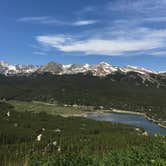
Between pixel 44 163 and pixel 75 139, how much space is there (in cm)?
14830

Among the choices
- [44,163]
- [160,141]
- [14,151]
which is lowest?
[14,151]

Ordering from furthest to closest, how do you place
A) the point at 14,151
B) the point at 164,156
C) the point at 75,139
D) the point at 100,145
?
the point at 75,139 < the point at 100,145 < the point at 14,151 < the point at 164,156

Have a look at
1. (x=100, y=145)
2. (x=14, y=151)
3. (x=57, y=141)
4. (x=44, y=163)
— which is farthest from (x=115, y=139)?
(x=44, y=163)

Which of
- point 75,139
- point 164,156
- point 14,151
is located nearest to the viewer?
point 164,156

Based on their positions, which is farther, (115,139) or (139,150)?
(115,139)

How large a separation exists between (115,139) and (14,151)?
5411 centimetres

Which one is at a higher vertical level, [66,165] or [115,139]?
[66,165]

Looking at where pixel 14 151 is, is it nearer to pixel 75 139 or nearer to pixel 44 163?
pixel 75 139

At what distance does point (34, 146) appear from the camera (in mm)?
177125

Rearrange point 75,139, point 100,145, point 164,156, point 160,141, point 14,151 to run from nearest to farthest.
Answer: point 164,156 → point 160,141 → point 14,151 → point 100,145 → point 75,139

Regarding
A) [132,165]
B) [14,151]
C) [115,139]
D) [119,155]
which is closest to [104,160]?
[119,155]

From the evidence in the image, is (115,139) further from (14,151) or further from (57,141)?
(14,151)

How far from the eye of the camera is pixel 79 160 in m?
41.9

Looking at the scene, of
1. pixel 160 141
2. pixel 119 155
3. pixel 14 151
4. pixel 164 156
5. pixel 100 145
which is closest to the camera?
pixel 164 156
